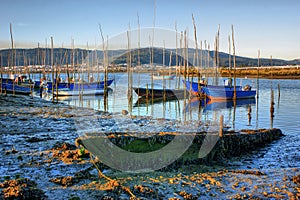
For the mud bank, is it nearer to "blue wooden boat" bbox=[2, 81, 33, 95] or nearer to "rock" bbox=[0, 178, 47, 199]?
"rock" bbox=[0, 178, 47, 199]

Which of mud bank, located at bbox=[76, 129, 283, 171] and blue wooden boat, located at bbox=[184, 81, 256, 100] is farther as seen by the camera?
blue wooden boat, located at bbox=[184, 81, 256, 100]

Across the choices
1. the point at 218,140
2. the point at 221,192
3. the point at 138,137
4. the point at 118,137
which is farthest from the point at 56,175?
the point at 218,140

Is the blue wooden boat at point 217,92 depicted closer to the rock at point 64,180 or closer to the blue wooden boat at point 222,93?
the blue wooden boat at point 222,93

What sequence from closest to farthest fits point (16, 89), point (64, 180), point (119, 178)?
point (64, 180), point (119, 178), point (16, 89)

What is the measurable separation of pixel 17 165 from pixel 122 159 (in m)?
2.59

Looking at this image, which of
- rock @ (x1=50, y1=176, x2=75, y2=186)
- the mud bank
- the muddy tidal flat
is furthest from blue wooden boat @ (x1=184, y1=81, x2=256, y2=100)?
rock @ (x1=50, y1=176, x2=75, y2=186)

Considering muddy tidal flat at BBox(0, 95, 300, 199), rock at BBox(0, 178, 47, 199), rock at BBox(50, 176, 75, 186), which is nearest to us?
rock at BBox(0, 178, 47, 199)

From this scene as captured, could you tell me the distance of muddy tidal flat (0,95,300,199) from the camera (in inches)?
233

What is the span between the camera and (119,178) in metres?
6.73

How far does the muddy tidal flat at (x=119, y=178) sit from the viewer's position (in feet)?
19.4

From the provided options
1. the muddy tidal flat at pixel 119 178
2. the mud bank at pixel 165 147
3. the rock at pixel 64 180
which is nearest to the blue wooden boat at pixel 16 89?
the muddy tidal flat at pixel 119 178

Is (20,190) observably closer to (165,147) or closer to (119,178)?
(119,178)

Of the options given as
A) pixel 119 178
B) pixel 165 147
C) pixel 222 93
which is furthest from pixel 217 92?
pixel 119 178

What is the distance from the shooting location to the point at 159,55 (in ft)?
135
